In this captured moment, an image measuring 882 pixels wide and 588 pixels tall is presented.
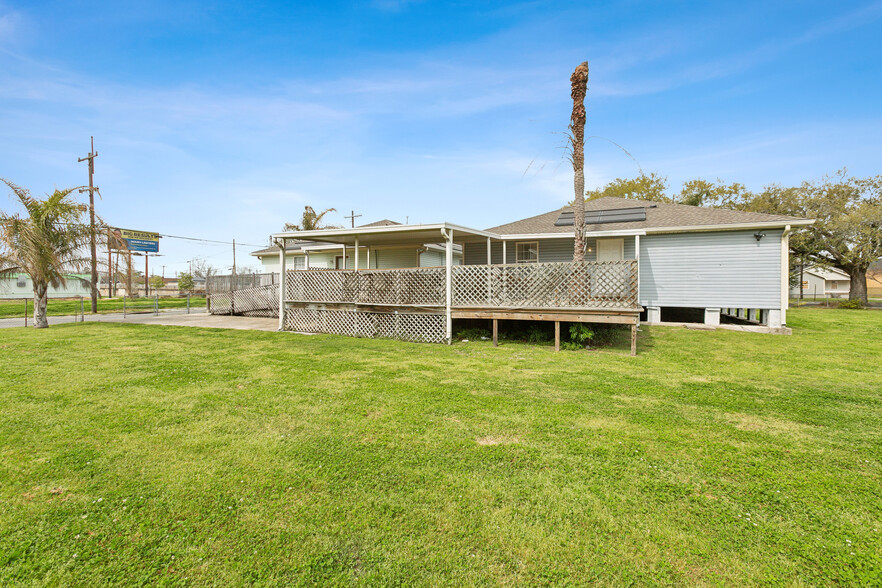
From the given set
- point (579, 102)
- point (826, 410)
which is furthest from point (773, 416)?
point (579, 102)

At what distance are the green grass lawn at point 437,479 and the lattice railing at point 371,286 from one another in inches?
169

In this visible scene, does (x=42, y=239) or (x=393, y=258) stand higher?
(x=42, y=239)

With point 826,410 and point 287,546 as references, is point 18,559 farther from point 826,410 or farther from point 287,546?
point 826,410

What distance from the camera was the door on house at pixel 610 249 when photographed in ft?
44.0

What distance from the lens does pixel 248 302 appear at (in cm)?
1759

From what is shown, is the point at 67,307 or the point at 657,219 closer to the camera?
the point at 657,219

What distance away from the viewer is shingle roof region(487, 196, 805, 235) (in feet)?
40.1

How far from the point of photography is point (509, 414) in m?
4.42

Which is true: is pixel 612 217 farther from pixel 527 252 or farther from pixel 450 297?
pixel 450 297

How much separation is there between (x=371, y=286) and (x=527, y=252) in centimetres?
659

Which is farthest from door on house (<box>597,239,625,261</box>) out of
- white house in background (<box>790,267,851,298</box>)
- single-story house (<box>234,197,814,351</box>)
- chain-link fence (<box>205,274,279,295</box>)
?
white house in background (<box>790,267,851,298</box>)

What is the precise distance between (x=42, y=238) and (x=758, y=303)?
74.2 feet

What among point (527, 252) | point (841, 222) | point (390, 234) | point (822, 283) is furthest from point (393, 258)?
point (822, 283)

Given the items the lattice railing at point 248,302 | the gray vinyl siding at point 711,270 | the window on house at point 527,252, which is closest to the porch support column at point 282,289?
the lattice railing at point 248,302
